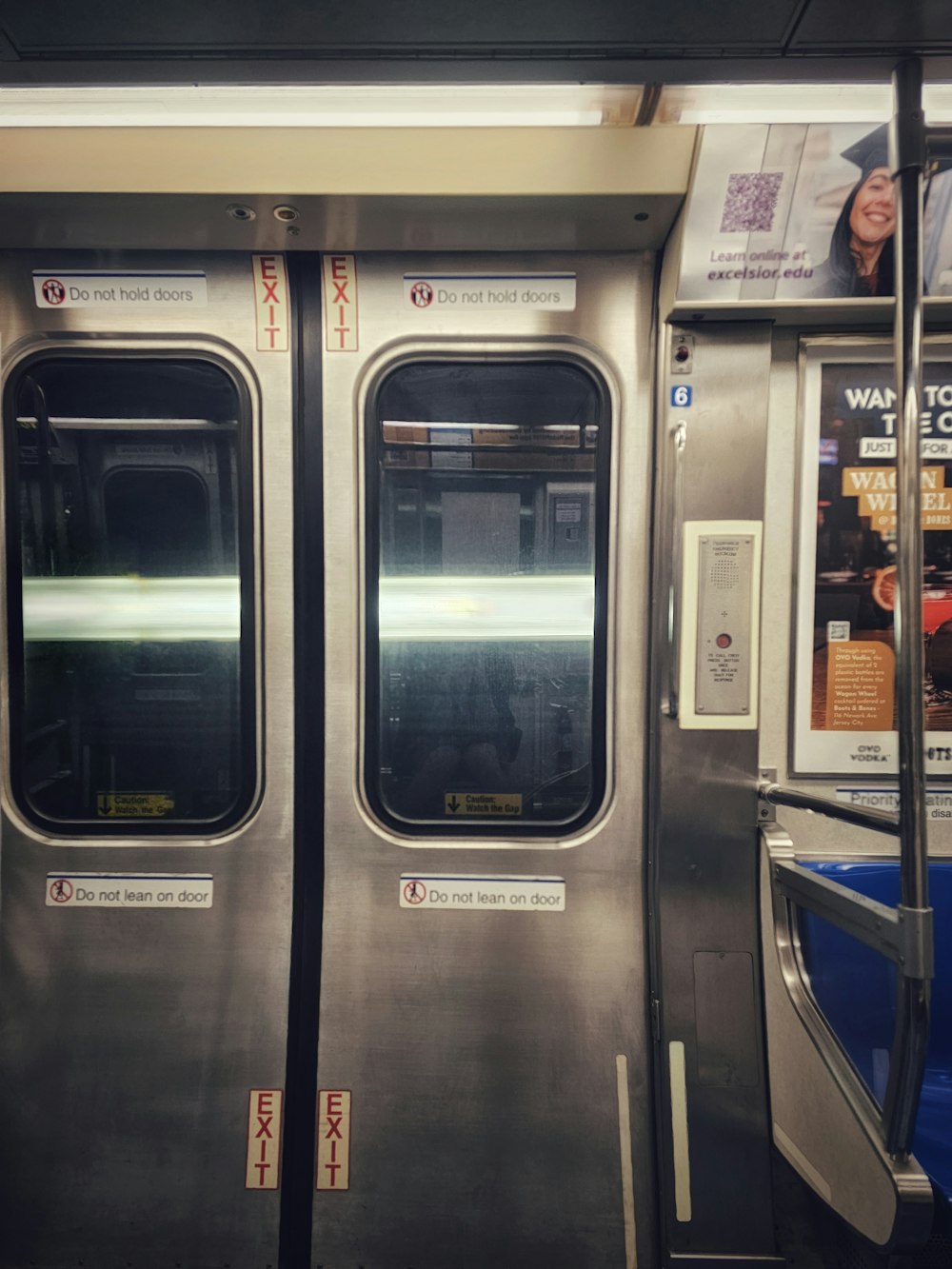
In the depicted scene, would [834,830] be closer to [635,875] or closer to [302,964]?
[635,875]

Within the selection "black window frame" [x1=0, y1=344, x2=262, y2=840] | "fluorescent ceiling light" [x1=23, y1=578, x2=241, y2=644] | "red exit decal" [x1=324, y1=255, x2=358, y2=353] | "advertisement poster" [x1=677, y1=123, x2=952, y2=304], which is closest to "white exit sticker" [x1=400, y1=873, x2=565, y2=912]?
"black window frame" [x1=0, y1=344, x2=262, y2=840]

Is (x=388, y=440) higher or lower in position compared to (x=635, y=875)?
higher

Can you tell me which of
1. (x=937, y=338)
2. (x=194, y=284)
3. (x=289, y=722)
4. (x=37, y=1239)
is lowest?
(x=37, y=1239)

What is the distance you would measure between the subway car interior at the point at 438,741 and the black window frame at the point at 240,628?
0.04 ft

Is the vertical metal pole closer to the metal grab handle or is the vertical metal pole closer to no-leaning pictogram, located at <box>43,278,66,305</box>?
the metal grab handle

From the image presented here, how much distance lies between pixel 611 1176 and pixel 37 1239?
170 centimetres

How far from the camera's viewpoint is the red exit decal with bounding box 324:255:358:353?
218 centimetres

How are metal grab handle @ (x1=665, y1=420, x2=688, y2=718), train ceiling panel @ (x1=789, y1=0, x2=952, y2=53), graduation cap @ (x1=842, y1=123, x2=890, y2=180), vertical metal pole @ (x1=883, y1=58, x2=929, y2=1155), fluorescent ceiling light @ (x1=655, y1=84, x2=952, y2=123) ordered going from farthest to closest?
metal grab handle @ (x1=665, y1=420, x2=688, y2=718)
graduation cap @ (x1=842, y1=123, x2=890, y2=180)
fluorescent ceiling light @ (x1=655, y1=84, x2=952, y2=123)
vertical metal pole @ (x1=883, y1=58, x2=929, y2=1155)
train ceiling panel @ (x1=789, y1=0, x2=952, y2=53)

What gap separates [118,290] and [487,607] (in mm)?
1433

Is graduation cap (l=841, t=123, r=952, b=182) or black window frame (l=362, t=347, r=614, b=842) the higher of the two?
graduation cap (l=841, t=123, r=952, b=182)

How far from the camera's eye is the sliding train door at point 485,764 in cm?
214

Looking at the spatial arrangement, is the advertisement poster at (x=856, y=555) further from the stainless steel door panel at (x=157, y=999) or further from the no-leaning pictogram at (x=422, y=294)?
the stainless steel door panel at (x=157, y=999)

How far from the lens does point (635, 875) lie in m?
2.19

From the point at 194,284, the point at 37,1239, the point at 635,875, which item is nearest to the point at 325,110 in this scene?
the point at 194,284
